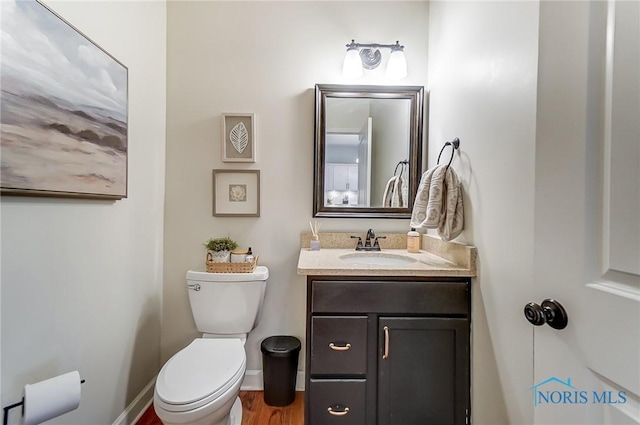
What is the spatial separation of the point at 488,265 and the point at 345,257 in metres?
0.74

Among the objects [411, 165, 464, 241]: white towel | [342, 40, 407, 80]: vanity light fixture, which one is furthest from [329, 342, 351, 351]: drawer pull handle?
[342, 40, 407, 80]: vanity light fixture

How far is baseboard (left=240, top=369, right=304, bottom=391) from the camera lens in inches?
68.9

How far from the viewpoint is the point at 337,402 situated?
1207mm

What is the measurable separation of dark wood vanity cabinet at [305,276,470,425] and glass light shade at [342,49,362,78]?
4.23 feet

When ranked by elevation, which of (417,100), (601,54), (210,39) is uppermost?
(210,39)

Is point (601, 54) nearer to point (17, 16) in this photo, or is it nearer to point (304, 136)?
point (304, 136)

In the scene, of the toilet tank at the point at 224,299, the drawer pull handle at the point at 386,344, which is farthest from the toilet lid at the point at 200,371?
the drawer pull handle at the point at 386,344

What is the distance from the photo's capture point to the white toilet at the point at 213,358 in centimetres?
106

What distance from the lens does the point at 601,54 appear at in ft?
1.62

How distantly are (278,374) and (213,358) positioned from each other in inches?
19.0

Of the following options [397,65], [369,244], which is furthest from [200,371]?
[397,65]

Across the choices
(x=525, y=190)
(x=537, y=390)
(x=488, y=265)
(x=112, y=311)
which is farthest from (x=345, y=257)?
(x=112, y=311)

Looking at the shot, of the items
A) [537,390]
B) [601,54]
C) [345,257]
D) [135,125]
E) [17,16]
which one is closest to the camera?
[601,54]

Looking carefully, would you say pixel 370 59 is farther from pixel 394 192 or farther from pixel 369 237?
pixel 369 237
